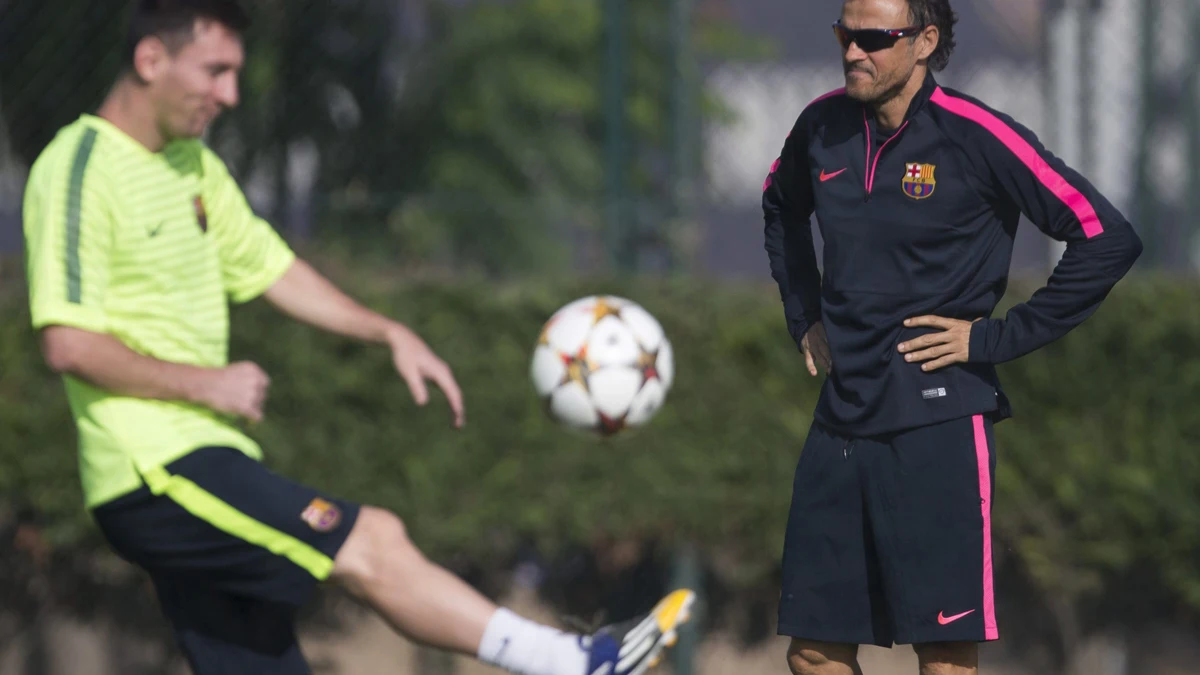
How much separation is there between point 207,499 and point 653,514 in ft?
9.54

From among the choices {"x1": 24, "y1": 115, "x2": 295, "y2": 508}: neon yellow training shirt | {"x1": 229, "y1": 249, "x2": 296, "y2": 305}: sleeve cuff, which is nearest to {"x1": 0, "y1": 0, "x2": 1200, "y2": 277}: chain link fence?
{"x1": 229, "y1": 249, "x2": 296, "y2": 305}: sleeve cuff

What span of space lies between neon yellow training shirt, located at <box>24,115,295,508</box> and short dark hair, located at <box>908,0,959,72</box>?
76.2 inches

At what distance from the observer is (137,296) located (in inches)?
161

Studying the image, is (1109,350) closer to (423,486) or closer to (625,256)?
(625,256)

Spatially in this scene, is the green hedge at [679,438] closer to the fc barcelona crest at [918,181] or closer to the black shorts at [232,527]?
the black shorts at [232,527]

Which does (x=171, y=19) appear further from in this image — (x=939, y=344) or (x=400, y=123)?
(x=400, y=123)

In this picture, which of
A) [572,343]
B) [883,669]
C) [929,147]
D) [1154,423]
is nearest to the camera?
[929,147]

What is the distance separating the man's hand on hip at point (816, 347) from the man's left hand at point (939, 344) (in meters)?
0.35

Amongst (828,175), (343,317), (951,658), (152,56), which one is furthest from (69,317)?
(951,658)

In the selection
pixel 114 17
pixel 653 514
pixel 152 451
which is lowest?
pixel 653 514

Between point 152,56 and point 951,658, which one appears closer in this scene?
point 951,658

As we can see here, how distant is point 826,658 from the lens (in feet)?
13.3

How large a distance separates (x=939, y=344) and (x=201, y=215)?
6.46 feet

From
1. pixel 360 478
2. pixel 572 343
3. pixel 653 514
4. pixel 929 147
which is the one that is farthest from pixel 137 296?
pixel 653 514
